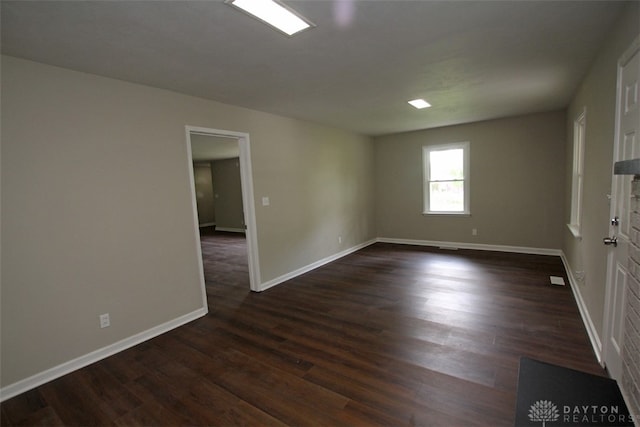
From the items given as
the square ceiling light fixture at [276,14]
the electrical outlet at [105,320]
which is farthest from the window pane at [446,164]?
the electrical outlet at [105,320]

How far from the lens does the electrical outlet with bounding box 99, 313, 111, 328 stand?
2.64m

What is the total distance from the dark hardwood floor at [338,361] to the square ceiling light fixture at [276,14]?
2.48m

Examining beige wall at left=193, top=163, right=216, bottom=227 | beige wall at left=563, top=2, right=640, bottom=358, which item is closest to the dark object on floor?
beige wall at left=563, top=2, right=640, bottom=358

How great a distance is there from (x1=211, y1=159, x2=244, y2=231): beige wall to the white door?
885cm

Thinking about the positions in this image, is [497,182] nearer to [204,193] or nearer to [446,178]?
[446,178]

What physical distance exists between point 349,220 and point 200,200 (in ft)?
23.9

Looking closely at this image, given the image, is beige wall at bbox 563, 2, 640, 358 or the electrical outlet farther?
the electrical outlet

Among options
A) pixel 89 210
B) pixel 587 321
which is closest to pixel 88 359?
pixel 89 210

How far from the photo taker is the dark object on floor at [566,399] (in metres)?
1.72

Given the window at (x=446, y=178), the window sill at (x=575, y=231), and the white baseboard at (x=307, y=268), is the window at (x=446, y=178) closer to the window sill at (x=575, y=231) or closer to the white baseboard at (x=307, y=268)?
the white baseboard at (x=307, y=268)

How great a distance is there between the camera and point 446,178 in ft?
20.3

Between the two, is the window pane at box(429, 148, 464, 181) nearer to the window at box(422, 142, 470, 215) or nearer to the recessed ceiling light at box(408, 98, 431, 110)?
the window at box(422, 142, 470, 215)

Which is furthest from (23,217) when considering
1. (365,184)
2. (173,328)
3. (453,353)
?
(365,184)

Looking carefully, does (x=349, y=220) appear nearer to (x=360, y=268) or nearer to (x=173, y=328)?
(x=360, y=268)
